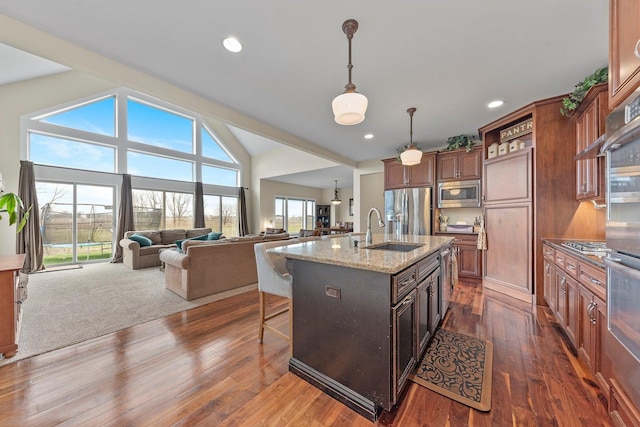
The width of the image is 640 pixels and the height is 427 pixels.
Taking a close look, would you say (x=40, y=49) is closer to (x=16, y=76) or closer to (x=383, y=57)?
(x=383, y=57)

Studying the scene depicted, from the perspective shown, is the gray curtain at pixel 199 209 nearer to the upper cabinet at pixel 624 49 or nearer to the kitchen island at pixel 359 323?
the kitchen island at pixel 359 323

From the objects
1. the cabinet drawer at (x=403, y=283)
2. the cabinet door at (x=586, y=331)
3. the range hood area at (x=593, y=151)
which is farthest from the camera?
the range hood area at (x=593, y=151)

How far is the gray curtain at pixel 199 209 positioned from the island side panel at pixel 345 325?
279 inches

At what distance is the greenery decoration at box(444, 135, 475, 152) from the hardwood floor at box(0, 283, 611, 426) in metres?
3.05

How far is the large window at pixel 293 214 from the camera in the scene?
9.87 metres

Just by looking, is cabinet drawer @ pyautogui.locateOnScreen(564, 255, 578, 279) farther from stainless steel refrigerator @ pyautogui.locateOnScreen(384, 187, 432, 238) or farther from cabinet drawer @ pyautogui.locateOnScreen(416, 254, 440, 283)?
stainless steel refrigerator @ pyautogui.locateOnScreen(384, 187, 432, 238)

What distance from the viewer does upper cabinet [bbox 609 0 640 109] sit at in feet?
3.49

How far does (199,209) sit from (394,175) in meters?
6.24

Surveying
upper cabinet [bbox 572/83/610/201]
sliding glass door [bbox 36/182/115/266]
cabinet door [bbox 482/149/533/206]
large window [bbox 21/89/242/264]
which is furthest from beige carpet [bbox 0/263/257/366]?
upper cabinet [bbox 572/83/610/201]

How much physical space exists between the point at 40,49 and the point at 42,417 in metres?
2.75

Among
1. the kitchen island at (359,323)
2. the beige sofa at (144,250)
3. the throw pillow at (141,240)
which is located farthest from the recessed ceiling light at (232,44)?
the throw pillow at (141,240)

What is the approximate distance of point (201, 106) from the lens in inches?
122

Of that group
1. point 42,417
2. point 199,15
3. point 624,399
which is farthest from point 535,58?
point 42,417

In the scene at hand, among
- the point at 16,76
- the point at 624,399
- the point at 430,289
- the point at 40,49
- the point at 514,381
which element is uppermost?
the point at 16,76
